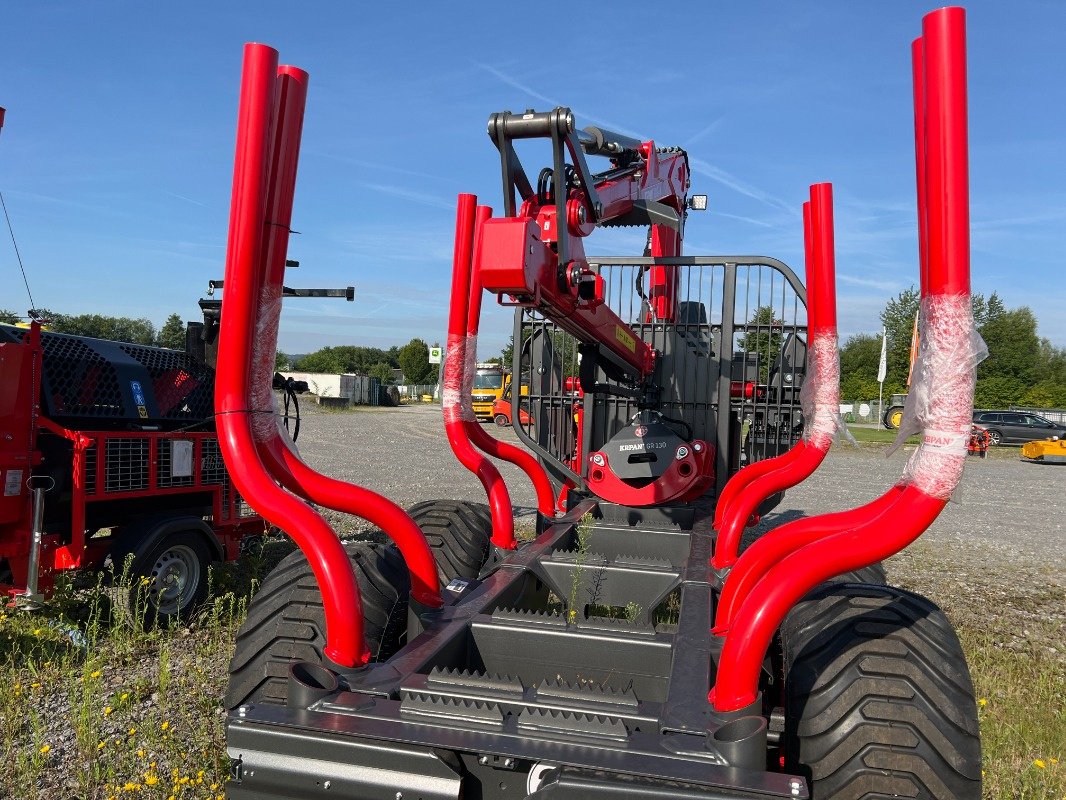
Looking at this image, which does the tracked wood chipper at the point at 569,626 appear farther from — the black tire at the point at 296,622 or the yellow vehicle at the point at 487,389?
the yellow vehicle at the point at 487,389

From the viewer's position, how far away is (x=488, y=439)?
457 cm

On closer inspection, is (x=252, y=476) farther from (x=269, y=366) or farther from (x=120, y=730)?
(x=120, y=730)

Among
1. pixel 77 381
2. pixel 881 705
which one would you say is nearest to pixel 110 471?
pixel 77 381

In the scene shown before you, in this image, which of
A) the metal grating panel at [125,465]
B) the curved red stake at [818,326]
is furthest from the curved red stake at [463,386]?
the metal grating panel at [125,465]

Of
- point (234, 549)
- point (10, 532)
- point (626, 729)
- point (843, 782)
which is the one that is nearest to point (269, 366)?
point (626, 729)

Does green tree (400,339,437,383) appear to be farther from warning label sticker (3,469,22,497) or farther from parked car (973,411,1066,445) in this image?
warning label sticker (3,469,22,497)

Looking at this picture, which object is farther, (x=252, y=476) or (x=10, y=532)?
(x=10, y=532)

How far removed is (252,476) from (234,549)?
468cm

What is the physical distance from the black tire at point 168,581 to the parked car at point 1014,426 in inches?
1142

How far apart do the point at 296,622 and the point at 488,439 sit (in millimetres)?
1967

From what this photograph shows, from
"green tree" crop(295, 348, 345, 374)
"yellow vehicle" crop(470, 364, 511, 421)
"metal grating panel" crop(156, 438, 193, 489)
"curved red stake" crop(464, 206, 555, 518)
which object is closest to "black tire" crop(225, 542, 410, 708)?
"curved red stake" crop(464, 206, 555, 518)

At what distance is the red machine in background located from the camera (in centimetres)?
509

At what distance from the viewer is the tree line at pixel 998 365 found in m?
55.0

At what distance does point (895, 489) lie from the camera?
224 centimetres
